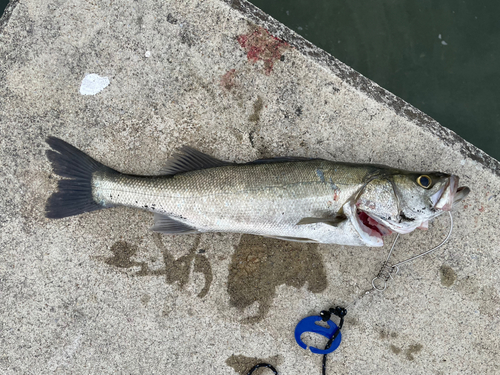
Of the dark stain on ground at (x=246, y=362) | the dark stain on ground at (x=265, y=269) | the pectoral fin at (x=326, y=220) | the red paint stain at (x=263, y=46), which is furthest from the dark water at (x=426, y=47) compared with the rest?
the dark stain on ground at (x=246, y=362)

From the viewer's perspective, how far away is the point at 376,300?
11.3 ft

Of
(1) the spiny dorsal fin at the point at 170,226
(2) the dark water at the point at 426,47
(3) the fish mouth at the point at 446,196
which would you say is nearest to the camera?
(3) the fish mouth at the point at 446,196

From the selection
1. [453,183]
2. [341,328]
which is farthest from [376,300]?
[453,183]

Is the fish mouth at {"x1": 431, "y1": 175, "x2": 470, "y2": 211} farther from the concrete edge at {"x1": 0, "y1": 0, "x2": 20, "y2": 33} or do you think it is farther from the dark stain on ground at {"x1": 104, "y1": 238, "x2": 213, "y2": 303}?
the concrete edge at {"x1": 0, "y1": 0, "x2": 20, "y2": 33}

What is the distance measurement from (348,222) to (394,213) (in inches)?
16.1

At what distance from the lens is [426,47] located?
4.19 meters

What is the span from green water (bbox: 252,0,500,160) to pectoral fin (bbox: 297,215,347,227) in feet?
7.57

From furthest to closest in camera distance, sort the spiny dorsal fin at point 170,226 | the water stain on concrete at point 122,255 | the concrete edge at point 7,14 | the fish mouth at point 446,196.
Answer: the water stain on concrete at point 122,255 → the concrete edge at point 7,14 → the spiny dorsal fin at point 170,226 → the fish mouth at point 446,196

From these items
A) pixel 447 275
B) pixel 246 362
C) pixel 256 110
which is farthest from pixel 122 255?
pixel 447 275

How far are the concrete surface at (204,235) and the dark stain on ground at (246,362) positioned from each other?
0.01 meters

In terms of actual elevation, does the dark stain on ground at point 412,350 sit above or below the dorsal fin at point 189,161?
below

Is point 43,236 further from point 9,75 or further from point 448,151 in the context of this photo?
point 448,151

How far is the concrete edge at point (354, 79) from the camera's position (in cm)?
333

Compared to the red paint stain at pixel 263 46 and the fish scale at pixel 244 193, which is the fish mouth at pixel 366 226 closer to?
the fish scale at pixel 244 193
